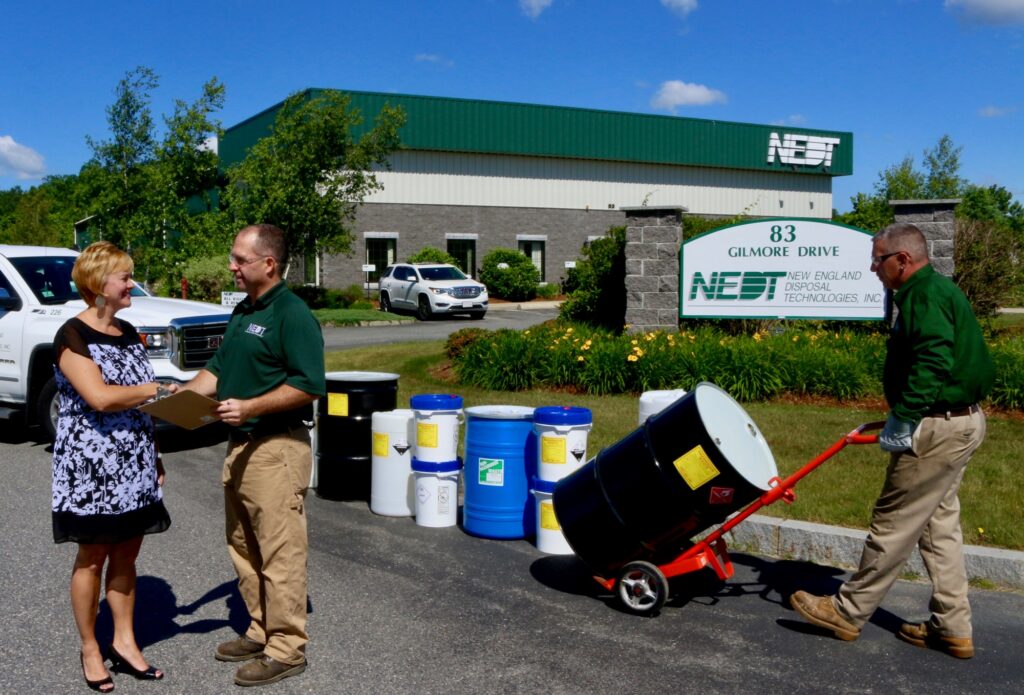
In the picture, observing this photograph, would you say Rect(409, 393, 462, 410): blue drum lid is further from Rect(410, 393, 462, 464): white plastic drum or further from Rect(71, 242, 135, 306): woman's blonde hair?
Rect(71, 242, 135, 306): woman's blonde hair

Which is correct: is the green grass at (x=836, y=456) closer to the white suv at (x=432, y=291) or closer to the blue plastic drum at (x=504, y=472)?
the blue plastic drum at (x=504, y=472)

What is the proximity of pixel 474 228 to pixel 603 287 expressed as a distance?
2623 centimetres

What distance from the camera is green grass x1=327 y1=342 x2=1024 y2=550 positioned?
688 centimetres

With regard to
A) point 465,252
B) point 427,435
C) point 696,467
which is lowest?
point 427,435

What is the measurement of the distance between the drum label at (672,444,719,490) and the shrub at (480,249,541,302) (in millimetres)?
32785

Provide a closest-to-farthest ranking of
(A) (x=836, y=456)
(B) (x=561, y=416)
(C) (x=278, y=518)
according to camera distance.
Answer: (C) (x=278, y=518)
(B) (x=561, y=416)
(A) (x=836, y=456)

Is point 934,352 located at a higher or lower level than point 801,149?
lower

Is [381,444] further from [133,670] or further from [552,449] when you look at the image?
[133,670]

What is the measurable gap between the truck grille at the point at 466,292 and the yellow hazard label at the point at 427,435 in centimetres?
2229

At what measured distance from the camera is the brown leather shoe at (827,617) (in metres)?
5.18

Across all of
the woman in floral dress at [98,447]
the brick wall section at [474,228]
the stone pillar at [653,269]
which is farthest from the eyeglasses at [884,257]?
the brick wall section at [474,228]

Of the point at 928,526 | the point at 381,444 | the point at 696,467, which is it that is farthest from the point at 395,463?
the point at 928,526

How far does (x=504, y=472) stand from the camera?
7.18 meters

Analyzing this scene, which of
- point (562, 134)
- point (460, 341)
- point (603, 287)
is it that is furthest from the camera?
point (562, 134)
